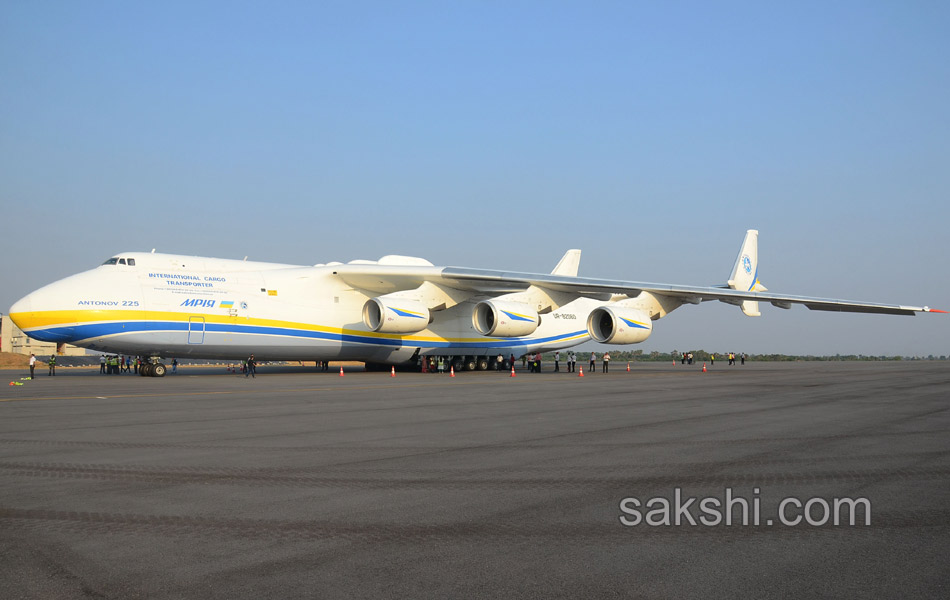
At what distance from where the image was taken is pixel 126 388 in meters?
17.6

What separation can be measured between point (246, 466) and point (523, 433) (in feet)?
11.8

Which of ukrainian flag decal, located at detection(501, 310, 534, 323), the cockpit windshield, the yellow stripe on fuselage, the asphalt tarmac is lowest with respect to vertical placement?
the asphalt tarmac

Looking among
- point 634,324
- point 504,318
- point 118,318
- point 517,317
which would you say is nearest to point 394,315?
point 504,318

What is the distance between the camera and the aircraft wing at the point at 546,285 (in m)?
23.9

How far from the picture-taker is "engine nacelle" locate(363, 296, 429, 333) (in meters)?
24.1

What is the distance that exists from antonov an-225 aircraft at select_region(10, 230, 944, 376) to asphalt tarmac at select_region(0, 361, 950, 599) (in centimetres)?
1101

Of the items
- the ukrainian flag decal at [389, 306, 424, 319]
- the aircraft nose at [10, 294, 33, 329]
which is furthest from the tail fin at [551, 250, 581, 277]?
the aircraft nose at [10, 294, 33, 329]

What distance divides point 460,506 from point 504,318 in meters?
19.7

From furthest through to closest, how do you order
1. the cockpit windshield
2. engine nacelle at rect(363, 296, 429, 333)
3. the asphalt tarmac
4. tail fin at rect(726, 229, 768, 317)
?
tail fin at rect(726, 229, 768, 317) → engine nacelle at rect(363, 296, 429, 333) → the cockpit windshield → the asphalt tarmac

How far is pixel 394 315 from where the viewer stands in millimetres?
24078

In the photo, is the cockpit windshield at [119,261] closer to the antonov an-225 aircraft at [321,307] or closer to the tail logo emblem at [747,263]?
the antonov an-225 aircraft at [321,307]

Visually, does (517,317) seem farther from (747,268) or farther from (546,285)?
(747,268)

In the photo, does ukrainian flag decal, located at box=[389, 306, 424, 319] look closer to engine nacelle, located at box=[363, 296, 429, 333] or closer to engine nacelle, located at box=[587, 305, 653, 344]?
engine nacelle, located at box=[363, 296, 429, 333]

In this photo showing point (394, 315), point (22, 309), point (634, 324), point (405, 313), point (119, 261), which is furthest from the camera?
point (634, 324)
